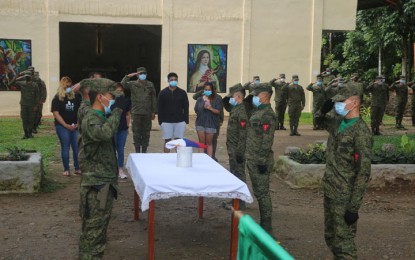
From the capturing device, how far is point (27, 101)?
50.3 ft

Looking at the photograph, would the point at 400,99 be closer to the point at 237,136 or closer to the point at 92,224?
the point at 237,136

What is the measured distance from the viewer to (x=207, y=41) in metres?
23.7

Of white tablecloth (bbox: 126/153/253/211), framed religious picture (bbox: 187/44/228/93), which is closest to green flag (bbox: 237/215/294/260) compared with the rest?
white tablecloth (bbox: 126/153/253/211)

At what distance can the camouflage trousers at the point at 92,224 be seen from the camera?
5133 mm

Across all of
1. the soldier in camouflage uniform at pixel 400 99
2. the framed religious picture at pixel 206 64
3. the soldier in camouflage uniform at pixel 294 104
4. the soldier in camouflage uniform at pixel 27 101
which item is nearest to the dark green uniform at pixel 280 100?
the soldier in camouflage uniform at pixel 294 104

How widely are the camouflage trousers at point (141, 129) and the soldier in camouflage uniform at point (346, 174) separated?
22.0 ft

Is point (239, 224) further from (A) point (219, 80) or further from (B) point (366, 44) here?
(B) point (366, 44)

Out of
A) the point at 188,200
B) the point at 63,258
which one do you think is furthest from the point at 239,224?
the point at 188,200

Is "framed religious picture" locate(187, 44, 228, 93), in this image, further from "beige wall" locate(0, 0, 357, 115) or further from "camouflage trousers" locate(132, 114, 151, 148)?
"camouflage trousers" locate(132, 114, 151, 148)

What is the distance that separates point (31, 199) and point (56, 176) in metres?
1.75

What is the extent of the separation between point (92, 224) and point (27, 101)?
437 inches

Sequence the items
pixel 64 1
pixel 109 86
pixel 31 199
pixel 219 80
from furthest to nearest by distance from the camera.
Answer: pixel 219 80, pixel 64 1, pixel 31 199, pixel 109 86

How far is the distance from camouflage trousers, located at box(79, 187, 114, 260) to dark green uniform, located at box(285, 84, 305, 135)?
13182 mm

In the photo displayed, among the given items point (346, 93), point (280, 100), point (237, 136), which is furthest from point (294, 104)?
point (346, 93)
